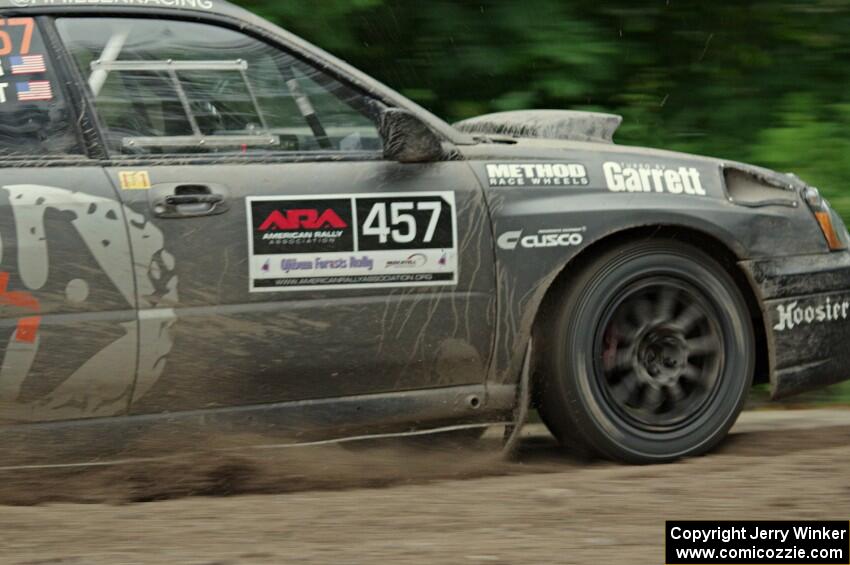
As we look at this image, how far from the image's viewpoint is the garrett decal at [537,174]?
16.3 ft

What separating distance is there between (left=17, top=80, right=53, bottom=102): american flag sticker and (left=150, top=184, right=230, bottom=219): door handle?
45 cm

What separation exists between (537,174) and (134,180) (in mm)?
1393

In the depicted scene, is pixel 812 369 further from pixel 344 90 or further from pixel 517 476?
pixel 344 90

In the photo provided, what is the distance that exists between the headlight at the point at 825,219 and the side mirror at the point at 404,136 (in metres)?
1.54

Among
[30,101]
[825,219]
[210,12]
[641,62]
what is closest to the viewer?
[30,101]

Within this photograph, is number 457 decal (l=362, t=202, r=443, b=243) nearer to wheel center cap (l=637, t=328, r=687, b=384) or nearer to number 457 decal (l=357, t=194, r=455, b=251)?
number 457 decal (l=357, t=194, r=455, b=251)

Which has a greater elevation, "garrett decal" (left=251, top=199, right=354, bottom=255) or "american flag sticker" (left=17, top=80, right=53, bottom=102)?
"american flag sticker" (left=17, top=80, right=53, bottom=102)

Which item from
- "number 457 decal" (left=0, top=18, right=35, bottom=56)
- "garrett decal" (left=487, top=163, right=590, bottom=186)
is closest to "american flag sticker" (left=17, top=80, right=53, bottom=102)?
"number 457 decal" (left=0, top=18, right=35, bottom=56)

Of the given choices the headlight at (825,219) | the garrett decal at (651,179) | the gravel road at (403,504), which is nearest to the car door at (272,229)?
the gravel road at (403,504)

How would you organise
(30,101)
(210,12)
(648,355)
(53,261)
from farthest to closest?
(648,355), (210,12), (30,101), (53,261)

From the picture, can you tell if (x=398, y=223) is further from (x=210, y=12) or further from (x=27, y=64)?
(x=27, y=64)

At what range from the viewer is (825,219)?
215 inches

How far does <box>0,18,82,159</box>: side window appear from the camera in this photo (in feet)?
14.7

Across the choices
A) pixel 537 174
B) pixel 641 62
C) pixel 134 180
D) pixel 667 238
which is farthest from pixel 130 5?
pixel 641 62
